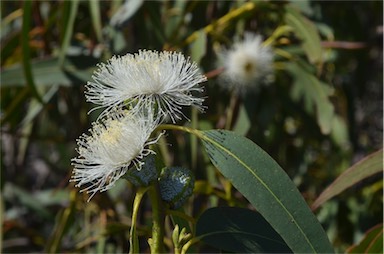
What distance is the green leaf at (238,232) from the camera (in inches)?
44.1

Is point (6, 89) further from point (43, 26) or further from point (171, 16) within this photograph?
point (171, 16)

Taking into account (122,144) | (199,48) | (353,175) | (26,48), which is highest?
(26,48)

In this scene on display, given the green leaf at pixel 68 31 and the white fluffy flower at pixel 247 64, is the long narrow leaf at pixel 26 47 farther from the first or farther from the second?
the white fluffy flower at pixel 247 64

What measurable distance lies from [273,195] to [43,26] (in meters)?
1.42

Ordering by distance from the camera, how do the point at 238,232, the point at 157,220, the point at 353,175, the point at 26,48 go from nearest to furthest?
the point at 157,220 → the point at 238,232 → the point at 353,175 → the point at 26,48

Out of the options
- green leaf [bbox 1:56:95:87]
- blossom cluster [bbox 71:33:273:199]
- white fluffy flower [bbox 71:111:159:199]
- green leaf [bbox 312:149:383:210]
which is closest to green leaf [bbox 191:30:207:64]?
green leaf [bbox 1:56:95:87]

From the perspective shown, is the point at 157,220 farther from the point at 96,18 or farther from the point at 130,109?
the point at 96,18

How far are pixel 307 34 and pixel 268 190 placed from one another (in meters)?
0.93

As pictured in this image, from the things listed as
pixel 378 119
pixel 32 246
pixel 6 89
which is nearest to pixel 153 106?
pixel 6 89

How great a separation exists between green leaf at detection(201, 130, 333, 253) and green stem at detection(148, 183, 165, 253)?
0.10 metres

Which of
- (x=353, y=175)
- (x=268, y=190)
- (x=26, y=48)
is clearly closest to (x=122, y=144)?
(x=268, y=190)

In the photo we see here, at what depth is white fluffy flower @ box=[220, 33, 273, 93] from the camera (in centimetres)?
214

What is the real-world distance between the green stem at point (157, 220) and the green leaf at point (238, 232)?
0.33ft

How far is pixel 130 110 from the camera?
1.07 metres
